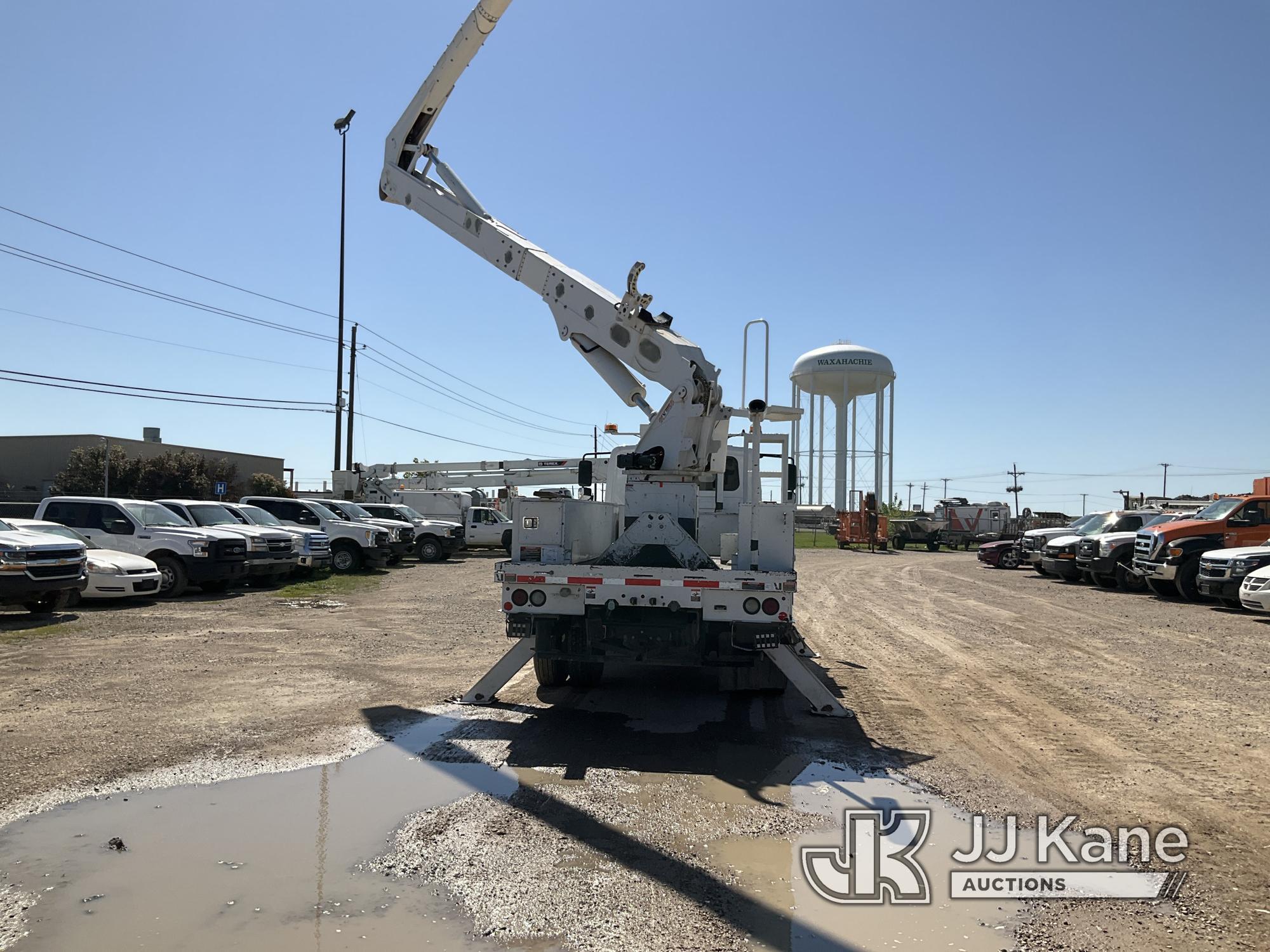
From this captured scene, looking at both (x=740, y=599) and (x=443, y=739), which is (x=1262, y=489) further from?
(x=443, y=739)

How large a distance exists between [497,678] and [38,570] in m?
8.49

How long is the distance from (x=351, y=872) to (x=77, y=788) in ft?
7.67

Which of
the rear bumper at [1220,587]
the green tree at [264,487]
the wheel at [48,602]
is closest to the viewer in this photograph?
the wheel at [48,602]

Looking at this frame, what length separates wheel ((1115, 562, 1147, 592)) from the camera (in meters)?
21.5

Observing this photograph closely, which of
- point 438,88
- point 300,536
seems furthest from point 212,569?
point 438,88

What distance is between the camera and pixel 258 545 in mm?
18109

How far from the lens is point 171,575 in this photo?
644 inches

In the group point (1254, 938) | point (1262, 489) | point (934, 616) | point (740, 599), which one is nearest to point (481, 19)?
point (740, 599)

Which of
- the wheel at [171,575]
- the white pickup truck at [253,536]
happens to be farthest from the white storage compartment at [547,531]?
the white pickup truck at [253,536]

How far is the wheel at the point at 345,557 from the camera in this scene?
2330 centimetres

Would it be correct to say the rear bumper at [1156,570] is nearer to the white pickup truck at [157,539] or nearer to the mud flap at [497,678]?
the mud flap at [497,678]

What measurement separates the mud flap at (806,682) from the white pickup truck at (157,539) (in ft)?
41.0

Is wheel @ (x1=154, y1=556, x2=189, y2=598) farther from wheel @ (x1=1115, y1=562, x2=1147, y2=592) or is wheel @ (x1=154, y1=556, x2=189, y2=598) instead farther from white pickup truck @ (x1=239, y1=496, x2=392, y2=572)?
wheel @ (x1=1115, y1=562, x2=1147, y2=592)

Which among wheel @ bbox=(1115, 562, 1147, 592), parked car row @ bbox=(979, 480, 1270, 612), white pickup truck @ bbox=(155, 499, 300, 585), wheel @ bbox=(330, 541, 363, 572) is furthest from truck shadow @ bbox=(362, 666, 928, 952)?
wheel @ bbox=(1115, 562, 1147, 592)
